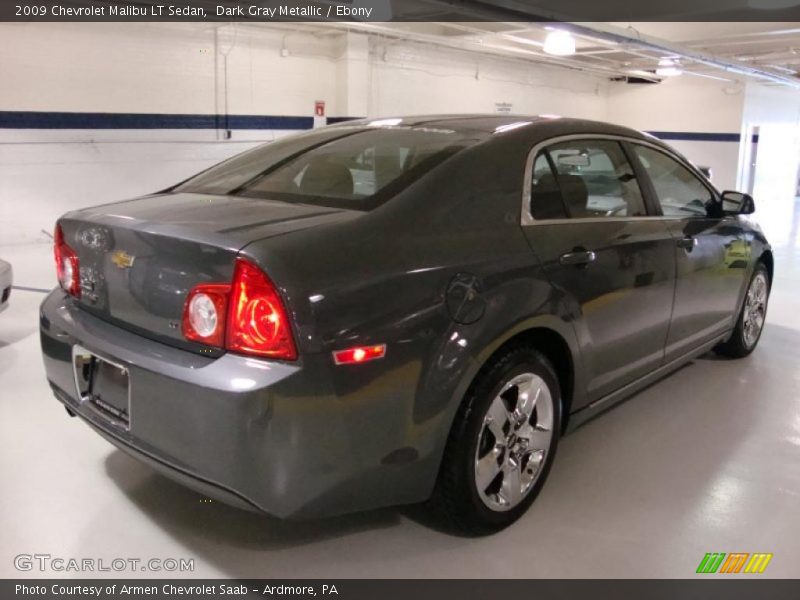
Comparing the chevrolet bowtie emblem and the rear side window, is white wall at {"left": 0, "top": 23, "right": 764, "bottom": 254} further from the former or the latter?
the rear side window

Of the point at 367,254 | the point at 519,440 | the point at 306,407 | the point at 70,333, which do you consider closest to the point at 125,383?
the point at 70,333

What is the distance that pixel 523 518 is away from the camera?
2.27 meters

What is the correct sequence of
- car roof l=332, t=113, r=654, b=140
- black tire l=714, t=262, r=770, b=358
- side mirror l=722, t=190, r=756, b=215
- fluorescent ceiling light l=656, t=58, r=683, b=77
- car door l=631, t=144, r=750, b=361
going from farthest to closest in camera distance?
fluorescent ceiling light l=656, t=58, r=683, b=77 → black tire l=714, t=262, r=770, b=358 → side mirror l=722, t=190, r=756, b=215 → car door l=631, t=144, r=750, b=361 → car roof l=332, t=113, r=654, b=140

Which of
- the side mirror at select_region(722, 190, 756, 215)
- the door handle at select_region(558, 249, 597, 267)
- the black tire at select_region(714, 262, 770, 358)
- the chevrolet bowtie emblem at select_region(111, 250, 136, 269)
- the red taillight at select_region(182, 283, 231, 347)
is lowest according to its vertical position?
the black tire at select_region(714, 262, 770, 358)

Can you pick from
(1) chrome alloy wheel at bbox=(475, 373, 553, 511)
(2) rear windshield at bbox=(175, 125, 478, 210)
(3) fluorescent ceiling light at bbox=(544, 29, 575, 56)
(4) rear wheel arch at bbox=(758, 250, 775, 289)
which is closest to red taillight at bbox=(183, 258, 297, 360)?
(2) rear windshield at bbox=(175, 125, 478, 210)

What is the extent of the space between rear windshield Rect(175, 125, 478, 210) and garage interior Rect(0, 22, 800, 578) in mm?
1050

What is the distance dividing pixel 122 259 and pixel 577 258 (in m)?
1.42

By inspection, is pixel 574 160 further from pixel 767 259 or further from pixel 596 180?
pixel 767 259

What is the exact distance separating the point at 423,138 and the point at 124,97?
6671mm

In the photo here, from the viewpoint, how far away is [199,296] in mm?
1693

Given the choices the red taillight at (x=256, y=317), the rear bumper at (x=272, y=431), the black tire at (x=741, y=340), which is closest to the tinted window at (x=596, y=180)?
the rear bumper at (x=272, y=431)

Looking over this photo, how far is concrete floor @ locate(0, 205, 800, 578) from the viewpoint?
2.04 meters

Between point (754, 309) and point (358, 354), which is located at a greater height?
point (358, 354)

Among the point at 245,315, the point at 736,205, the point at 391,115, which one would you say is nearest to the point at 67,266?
the point at 245,315
